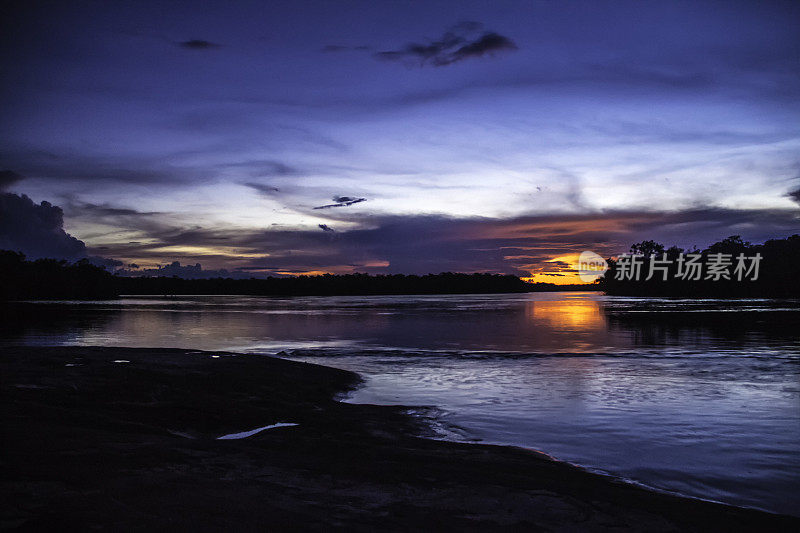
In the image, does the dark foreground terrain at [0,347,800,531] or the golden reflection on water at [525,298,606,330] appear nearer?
the dark foreground terrain at [0,347,800,531]

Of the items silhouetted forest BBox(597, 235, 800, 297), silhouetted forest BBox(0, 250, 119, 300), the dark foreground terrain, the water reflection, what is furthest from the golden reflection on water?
silhouetted forest BBox(0, 250, 119, 300)

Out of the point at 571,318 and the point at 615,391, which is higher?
the point at 571,318

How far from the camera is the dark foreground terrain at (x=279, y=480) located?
6.02 metres

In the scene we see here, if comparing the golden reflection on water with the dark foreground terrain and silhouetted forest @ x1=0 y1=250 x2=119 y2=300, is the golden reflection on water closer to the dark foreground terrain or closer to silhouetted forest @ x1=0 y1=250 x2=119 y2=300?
the dark foreground terrain

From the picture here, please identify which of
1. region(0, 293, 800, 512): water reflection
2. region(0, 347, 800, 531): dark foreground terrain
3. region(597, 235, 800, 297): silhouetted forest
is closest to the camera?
region(0, 347, 800, 531): dark foreground terrain

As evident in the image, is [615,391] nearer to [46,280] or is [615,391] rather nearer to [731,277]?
[731,277]

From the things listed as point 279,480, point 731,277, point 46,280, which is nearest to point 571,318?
point 279,480

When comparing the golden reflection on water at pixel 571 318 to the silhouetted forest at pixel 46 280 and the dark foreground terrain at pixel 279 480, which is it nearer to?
the dark foreground terrain at pixel 279 480

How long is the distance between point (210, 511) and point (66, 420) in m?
5.57

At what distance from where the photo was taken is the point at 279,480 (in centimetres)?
730

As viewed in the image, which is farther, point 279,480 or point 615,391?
point 615,391

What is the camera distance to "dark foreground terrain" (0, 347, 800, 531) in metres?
6.02

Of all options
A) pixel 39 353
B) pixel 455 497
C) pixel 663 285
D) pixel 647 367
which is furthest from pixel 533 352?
pixel 663 285

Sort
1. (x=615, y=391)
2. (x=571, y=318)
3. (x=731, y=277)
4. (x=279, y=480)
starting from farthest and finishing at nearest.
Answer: (x=731, y=277)
(x=571, y=318)
(x=615, y=391)
(x=279, y=480)
